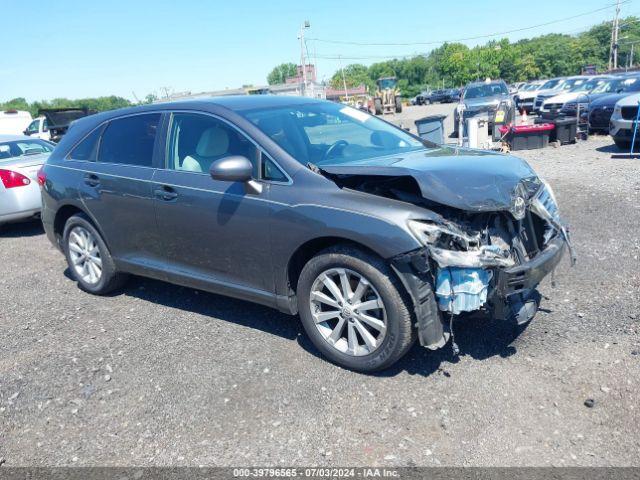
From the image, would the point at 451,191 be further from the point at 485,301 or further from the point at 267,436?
the point at 267,436

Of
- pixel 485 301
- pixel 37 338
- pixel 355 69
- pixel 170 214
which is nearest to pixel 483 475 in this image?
pixel 485 301

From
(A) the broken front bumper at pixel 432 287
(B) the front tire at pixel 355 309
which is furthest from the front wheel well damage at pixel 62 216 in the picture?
(A) the broken front bumper at pixel 432 287

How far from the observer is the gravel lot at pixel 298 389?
2.97 metres

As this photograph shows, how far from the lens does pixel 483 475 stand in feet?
8.82

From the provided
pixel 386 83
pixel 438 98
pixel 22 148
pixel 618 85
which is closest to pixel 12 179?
pixel 22 148

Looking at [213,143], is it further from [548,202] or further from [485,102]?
[485,102]

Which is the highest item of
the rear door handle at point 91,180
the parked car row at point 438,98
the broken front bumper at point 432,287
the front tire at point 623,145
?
the rear door handle at point 91,180

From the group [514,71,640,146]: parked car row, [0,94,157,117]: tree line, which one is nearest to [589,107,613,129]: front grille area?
[514,71,640,146]: parked car row

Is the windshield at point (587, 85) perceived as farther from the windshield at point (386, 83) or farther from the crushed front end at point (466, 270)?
the windshield at point (386, 83)

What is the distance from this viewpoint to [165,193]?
4.44 meters

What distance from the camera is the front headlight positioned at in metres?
3.26

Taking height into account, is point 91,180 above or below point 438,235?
above

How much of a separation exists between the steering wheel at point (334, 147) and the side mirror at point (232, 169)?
619 mm

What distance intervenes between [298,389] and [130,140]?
2.78 metres
